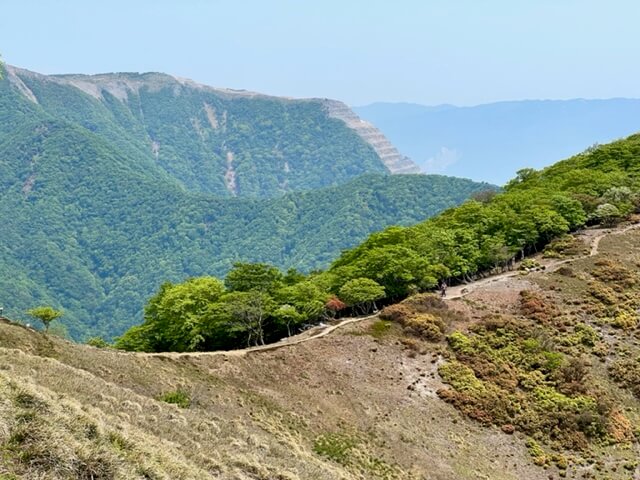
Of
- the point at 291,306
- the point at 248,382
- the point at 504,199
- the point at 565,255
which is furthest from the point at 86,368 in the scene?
the point at 504,199

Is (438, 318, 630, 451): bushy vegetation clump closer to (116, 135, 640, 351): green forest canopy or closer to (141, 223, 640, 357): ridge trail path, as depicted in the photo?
(141, 223, 640, 357): ridge trail path

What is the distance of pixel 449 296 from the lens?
60188 millimetres

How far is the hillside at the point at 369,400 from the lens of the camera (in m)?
17.7

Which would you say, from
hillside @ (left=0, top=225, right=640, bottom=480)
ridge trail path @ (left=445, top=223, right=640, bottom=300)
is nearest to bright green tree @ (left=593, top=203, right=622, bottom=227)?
ridge trail path @ (left=445, top=223, right=640, bottom=300)

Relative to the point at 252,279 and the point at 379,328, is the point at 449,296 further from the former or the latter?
the point at 252,279

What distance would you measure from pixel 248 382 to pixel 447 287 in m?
33.0

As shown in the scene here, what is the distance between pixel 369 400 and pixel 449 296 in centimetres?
2230

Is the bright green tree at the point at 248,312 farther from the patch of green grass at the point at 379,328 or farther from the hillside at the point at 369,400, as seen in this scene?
the patch of green grass at the point at 379,328

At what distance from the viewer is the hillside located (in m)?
17.7

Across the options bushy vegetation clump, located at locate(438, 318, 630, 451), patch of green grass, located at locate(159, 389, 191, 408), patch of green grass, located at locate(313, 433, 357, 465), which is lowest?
bushy vegetation clump, located at locate(438, 318, 630, 451)

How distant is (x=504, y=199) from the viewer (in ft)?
271

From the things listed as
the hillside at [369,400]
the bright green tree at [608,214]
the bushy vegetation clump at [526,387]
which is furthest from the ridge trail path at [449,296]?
the bushy vegetation clump at [526,387]

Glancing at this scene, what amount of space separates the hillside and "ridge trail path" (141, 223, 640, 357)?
77 cm

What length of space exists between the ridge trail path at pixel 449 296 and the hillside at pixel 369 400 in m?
0.77
